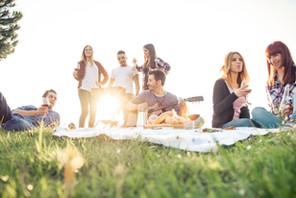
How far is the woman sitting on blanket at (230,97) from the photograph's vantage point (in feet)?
15.1

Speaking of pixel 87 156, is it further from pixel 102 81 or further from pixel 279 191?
pixel 102 81

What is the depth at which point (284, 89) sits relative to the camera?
14.7 feet

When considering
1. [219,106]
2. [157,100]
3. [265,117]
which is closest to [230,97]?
[219,106]

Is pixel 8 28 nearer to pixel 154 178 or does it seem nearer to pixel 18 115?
pixel 18 115

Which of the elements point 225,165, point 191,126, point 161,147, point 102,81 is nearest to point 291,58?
point 191,126

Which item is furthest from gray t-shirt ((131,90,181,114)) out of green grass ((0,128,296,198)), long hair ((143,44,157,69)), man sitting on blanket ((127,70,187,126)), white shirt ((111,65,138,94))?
green grass ((0,128,296,198))

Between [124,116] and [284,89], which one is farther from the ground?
[284,89]

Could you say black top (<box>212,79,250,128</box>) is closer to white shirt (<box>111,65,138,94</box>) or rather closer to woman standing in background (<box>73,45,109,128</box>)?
white shirt (<box>111,65,138,94</box>)

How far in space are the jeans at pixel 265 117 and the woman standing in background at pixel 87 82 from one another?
13.1 feet

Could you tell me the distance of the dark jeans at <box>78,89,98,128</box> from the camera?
727 centimetres

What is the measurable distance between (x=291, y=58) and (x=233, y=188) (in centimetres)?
378

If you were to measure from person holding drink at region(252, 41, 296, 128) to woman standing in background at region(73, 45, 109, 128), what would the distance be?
4.00 meters

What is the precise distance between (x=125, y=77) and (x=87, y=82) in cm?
89

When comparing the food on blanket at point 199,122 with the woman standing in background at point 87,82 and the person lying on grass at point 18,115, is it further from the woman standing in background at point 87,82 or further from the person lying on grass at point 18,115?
the woman standing in background at point 87,82
